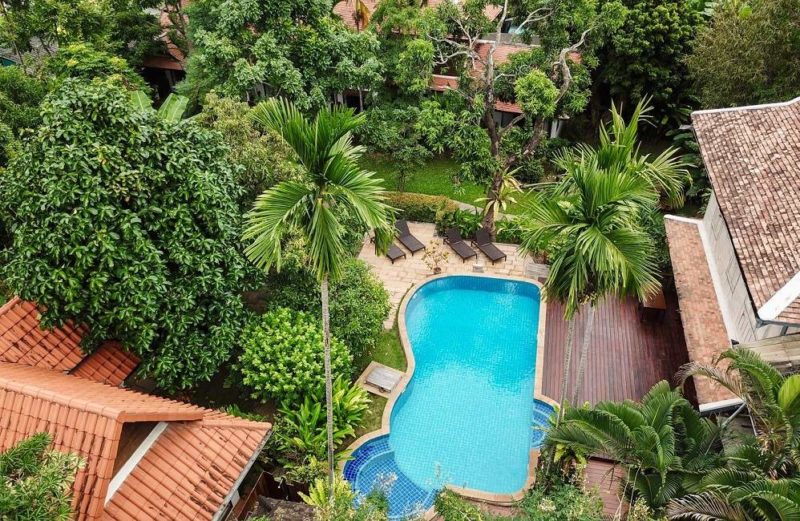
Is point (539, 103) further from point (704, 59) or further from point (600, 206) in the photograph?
point (600, 206)

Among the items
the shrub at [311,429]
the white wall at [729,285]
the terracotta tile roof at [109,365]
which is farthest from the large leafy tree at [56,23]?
the white wall at [729,285]

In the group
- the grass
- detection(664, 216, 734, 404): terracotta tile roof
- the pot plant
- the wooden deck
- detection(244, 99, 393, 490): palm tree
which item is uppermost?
detection(244, 99, 393, 490): palm tree

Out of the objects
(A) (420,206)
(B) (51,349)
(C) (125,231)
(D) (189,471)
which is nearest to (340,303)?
(C) (125,231)

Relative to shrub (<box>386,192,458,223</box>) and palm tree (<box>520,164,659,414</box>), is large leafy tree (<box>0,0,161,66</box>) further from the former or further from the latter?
palm tree (<box>520,164,659,414</box>)

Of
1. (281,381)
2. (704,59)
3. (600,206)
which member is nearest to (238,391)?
(281,381)

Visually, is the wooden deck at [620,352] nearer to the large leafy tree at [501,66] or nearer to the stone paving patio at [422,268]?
the stone paving patio at [422,268]

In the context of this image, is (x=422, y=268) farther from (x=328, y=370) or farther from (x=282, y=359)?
(x=328, y=370)

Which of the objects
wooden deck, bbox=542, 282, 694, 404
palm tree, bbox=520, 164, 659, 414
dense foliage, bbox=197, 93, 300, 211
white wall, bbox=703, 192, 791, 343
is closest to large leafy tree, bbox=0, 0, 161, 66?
dense foliage, bbox=197, 93, 300, 211
